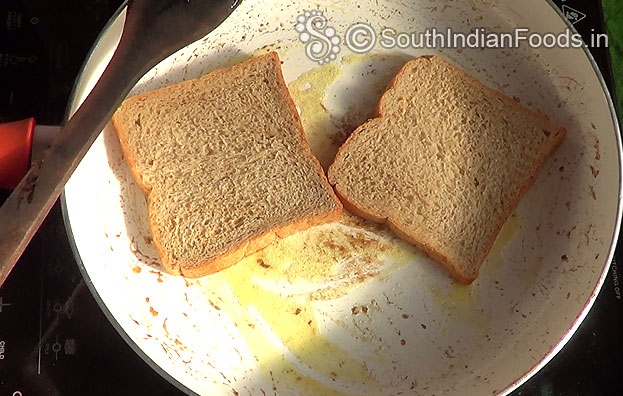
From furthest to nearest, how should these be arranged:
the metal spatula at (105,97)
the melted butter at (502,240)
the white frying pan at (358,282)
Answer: the melted butter at (502,240)
the white frying pan at (358,282)
the metal spatula at (105,97)

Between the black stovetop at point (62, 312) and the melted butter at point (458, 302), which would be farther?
the melted butter at point (458, 302)

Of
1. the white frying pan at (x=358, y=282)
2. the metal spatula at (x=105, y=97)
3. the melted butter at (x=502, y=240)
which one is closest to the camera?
the metal spatula at (x=105, y=97)

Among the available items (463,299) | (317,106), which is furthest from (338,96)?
(463,299)

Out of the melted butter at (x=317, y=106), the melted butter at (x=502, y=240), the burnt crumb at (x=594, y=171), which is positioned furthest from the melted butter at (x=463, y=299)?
the melted butter at (x=317, y=106)

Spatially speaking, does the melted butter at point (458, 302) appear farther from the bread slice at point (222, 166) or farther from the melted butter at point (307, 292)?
the bread slice at point (222, 166)

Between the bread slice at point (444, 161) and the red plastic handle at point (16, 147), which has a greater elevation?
the red plastic handle at point (16, 147)

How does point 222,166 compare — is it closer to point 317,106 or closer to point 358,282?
point 317,106
